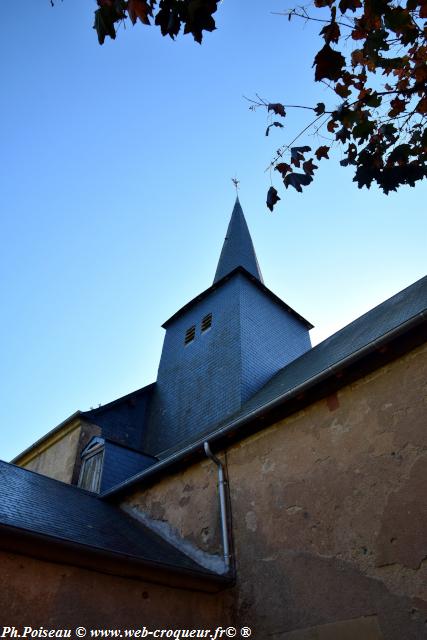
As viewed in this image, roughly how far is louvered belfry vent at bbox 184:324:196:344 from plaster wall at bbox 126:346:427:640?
6.84 m

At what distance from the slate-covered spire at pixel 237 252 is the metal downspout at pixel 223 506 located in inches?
331

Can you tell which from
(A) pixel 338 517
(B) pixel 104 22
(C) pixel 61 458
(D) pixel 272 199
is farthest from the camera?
(C) pixel 61 458

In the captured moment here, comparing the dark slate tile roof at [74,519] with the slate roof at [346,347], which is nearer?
the dark slate tile roof at [74,519]

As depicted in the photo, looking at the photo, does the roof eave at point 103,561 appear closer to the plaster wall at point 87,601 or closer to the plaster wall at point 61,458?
the plaster wall at point 87,601

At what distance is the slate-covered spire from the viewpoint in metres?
14.9

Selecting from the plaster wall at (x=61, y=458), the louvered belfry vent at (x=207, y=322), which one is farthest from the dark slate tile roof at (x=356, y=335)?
the louvered belfry vent at (x=207, y=322)

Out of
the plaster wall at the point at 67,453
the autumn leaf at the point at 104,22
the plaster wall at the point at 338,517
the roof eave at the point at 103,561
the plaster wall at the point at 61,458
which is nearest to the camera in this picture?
the autumn leaf at the point at 104,22

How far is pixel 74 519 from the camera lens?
19.1ft

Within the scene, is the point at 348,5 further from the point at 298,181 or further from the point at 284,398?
the point at 284,398

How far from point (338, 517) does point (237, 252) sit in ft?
38.7

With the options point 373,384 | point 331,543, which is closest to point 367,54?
point 373,384

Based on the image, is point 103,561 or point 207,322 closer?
point 103,561

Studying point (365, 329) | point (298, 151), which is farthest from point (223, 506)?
point (298, 151)

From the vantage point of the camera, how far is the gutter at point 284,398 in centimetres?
482
